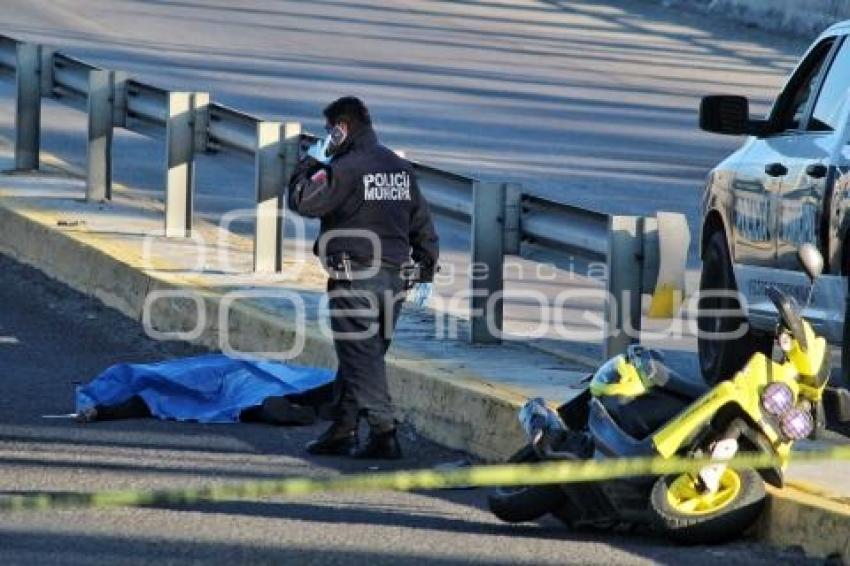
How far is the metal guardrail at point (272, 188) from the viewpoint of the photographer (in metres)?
11.2

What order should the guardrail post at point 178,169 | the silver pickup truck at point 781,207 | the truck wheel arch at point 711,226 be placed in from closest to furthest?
the silver pickup truck at point 781,207 → the truck wheel arch at point 711,226 → the guardrail post at point 178,169

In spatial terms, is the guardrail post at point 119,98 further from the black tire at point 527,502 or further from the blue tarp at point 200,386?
the black tire at point 527,502

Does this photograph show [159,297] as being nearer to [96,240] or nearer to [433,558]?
[96,240]

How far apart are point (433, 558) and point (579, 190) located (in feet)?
38.3

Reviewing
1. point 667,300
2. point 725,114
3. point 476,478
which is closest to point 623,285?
point 667,300

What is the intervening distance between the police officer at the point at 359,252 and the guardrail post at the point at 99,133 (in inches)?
253

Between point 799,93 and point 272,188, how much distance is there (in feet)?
12.0

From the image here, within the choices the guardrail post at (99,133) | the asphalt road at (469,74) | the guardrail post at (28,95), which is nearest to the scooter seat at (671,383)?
the guardrail post at (99,133)

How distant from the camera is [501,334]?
12.4 metres

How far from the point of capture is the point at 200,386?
38.3 ft

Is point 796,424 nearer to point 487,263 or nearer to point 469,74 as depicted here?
point 487,263

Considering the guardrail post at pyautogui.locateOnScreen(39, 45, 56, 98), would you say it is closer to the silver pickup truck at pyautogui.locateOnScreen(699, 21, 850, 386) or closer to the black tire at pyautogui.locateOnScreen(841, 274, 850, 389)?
the silver pickup truck at pyautogui.locateOnScreen(699, 21, 850, 386)

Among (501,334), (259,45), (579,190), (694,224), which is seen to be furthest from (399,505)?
(259,45)

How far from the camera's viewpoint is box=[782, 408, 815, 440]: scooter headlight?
8.65m
